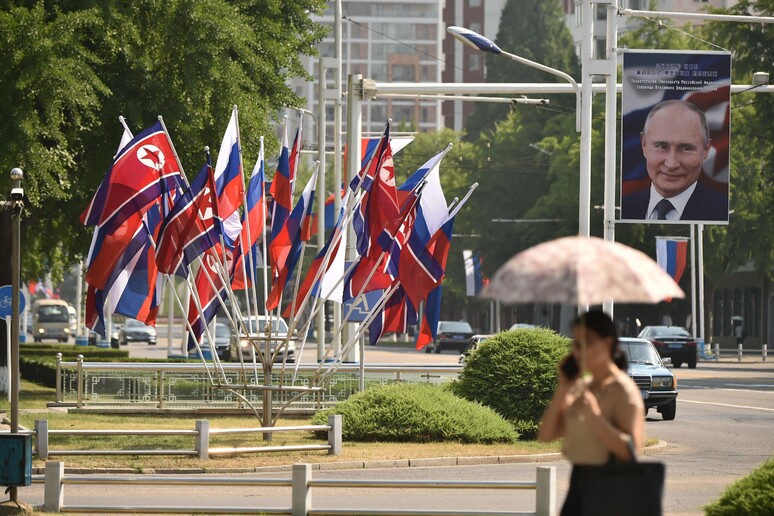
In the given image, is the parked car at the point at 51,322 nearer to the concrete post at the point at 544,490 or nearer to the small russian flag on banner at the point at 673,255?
the small russian flag on banner at the point at 673,255

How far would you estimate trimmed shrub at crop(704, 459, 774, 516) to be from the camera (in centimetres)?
1126

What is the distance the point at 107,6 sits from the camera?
27.9 metres

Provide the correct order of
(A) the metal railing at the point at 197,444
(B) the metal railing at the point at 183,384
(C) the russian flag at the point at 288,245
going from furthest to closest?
(B) the metal railing at the point at 183,384 < (C) the russian flag at the point at 288,245 < (A) the metal railing at the point at 197,444

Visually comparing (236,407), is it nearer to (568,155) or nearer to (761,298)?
(568,155)

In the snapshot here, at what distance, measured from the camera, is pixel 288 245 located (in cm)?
2216

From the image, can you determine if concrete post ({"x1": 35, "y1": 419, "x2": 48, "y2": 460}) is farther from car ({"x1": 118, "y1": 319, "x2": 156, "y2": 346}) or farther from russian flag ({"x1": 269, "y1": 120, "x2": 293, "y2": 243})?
car ({"x1": 118, "y1": 319, "x2": 156, "y2": 346})

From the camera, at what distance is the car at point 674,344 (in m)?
52.9

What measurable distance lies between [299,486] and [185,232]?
8.12 meters

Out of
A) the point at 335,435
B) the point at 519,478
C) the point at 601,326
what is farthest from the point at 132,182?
the point at 601,326

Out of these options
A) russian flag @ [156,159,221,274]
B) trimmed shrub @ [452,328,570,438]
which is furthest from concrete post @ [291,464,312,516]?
trimmed shrub @ [452,328,570,438]

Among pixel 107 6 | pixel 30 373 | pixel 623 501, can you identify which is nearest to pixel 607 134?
pixel 107 6

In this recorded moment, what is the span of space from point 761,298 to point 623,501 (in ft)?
239

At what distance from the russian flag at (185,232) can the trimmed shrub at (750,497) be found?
1071 cm

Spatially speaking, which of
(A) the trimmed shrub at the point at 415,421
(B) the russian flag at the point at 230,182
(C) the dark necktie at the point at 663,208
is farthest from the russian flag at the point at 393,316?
(C) the dark necktie at the point at 663,208
